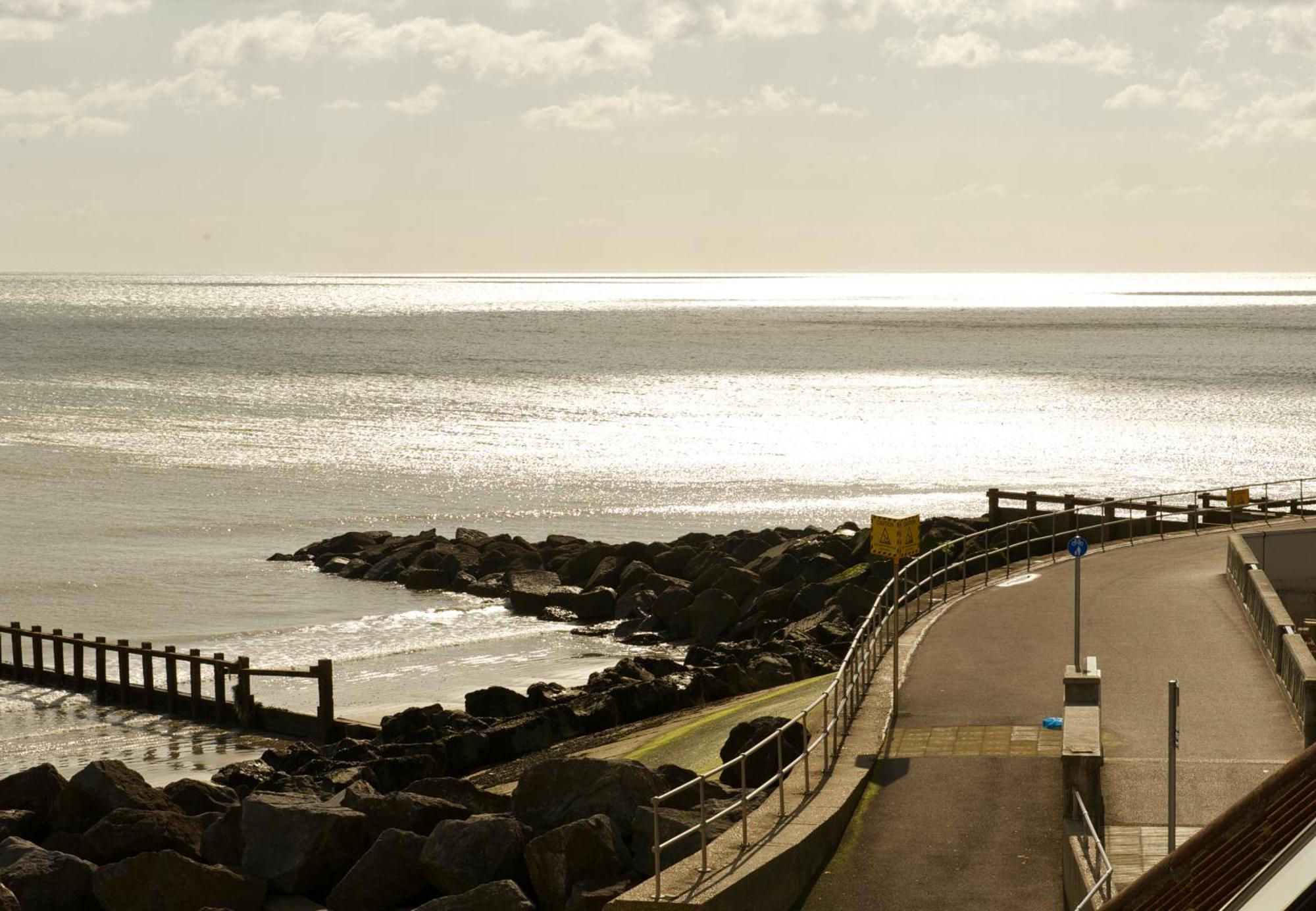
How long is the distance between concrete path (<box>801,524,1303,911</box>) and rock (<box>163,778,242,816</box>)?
7.80 meters

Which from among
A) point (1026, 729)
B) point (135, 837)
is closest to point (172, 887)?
point (135, 837)

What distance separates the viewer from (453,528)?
52.4 m

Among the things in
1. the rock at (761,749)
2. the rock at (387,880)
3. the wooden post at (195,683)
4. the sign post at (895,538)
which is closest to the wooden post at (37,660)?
the wooden post at (195,683)

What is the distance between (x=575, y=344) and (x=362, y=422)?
8992 cm

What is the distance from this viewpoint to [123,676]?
100ft

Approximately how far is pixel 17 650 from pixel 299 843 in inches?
734

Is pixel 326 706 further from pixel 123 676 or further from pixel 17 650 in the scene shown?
pixel 17 650

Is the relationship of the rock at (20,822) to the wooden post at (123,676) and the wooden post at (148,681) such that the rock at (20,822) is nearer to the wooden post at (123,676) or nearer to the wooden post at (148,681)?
the wooden post at (148,681)

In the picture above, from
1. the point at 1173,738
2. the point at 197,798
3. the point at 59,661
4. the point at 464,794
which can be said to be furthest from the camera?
the point at 59,661

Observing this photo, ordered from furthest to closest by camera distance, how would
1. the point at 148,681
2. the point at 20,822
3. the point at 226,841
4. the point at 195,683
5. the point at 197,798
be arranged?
the point at 148,681
the point at 195,683
the point at 197,798
the point at 20,822
the point at 226,841

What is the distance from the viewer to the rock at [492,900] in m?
13.8

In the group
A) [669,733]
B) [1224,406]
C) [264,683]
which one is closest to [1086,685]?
[669,733]

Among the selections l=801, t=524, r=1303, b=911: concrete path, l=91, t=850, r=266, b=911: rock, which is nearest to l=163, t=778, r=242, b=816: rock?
l=91, t=850, r=266, b=911: rock

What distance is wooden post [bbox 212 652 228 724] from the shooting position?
28234 mm
